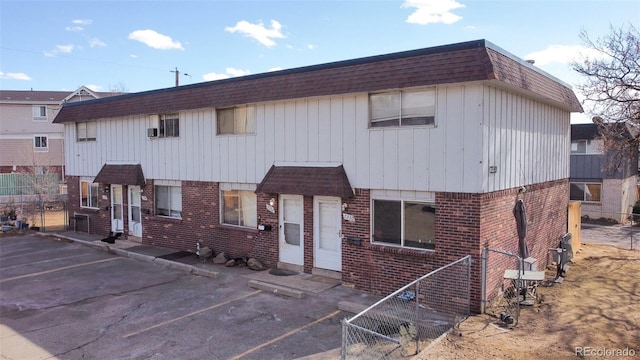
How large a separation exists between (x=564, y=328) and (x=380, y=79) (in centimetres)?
619

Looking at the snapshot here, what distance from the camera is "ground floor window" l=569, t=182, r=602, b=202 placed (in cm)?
2808

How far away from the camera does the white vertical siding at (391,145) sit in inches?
364

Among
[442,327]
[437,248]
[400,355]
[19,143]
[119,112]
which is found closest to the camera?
[400,355]

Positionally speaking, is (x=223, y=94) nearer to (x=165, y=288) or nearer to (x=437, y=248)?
(x=165, y=288)

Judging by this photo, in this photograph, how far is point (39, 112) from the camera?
41188 millimetres

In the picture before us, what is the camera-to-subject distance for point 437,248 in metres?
9.59

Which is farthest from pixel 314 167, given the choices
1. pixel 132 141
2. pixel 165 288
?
pixel 132 141

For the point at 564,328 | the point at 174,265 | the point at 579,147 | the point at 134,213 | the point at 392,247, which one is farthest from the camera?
the point at 579,147

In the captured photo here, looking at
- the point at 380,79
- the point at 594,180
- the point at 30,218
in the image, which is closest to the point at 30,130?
the point at 30,218

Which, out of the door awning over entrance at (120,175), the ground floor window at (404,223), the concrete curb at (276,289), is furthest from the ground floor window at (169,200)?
the ground floor window at (404,223)

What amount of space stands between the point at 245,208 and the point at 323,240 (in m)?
3.07

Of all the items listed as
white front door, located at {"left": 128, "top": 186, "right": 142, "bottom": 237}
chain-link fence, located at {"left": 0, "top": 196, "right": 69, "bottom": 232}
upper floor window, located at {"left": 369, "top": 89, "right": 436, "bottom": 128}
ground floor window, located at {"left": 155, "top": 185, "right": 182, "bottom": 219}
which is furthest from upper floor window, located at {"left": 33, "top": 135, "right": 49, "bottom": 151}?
upper floor window, located at {"left": 369, "top": 89, "right": 436, "bottom": 128}

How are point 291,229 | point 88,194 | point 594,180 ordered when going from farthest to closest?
point 594,180, point 88,194, point 291,229

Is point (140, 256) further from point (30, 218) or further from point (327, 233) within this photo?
point (30, 218)
